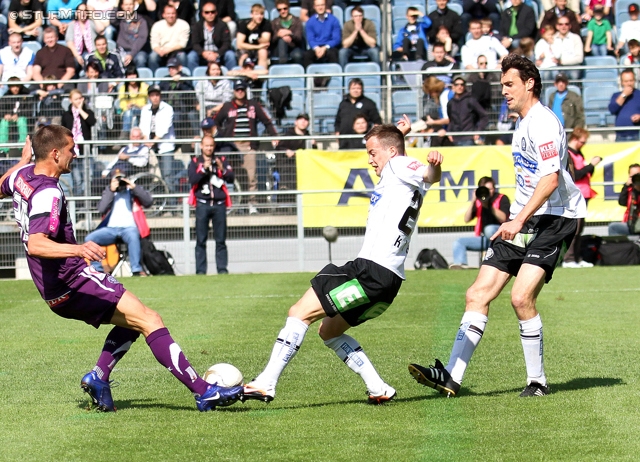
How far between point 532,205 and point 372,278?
Result: 1176 mm

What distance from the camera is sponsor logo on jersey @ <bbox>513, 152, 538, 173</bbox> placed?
699 cm

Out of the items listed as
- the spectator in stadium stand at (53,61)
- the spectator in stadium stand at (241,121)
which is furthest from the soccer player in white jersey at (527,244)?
the spectator in stadium stand at (53,61)

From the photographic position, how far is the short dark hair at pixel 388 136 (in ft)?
22.4

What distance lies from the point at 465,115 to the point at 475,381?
1195cm

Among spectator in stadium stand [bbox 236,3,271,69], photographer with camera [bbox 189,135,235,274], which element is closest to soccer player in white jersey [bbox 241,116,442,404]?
photographer with camera [bbox 189,135,235,274]

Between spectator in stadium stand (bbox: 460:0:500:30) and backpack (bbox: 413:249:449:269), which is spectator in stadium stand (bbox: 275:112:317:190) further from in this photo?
spectator in stadium stand (bbox: 460:0:500:30)

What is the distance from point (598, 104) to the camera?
19.4 metres

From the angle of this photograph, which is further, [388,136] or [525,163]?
[525,163]

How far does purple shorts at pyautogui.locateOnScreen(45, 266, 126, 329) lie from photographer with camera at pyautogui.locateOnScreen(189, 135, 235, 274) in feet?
36.0

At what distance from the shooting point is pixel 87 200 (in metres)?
18.8

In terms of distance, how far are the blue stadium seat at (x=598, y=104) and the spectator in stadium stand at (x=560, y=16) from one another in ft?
6.47

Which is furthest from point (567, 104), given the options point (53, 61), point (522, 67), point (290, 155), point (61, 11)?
point (522, 67)

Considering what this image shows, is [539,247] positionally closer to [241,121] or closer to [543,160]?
[543,160]

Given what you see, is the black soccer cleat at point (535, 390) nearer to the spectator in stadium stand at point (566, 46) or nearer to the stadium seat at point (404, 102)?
the stadium seat at point (404, 102)
